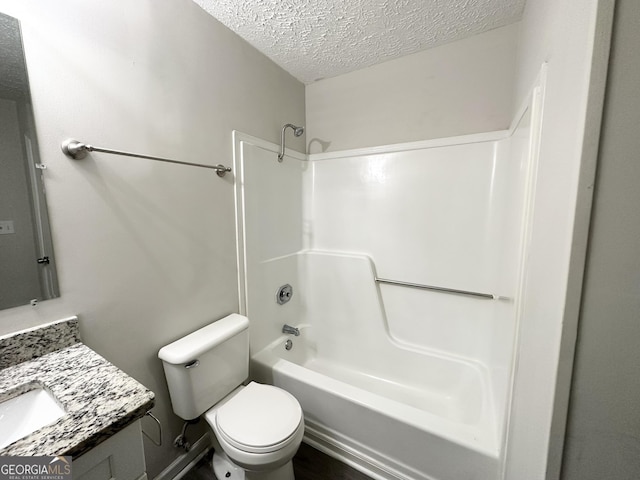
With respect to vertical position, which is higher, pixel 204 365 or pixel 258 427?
pixel 204 365

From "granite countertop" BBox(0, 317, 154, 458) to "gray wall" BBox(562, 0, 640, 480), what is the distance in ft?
3.24

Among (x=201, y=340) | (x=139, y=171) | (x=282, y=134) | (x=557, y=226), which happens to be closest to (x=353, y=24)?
(x=282, y=134)

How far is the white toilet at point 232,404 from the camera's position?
1024 mm

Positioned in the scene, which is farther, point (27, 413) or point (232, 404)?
point (232, 404)

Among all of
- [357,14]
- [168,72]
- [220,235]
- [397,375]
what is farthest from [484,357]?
[168,72]

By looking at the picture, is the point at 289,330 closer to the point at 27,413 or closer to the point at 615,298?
the point at 27,413

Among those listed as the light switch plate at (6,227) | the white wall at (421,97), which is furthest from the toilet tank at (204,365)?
the white wall at (421,97)

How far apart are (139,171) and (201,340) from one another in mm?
832

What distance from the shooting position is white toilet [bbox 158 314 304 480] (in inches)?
40.3

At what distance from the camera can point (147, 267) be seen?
114 cm

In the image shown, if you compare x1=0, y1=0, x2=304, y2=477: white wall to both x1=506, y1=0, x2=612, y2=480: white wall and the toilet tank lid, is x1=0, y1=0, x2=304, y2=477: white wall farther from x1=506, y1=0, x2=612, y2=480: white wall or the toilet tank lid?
x1=506, y1=0, x2=612, y2=480: white wall

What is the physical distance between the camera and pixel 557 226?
58 cm

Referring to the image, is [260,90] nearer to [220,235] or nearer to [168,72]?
[168,72]

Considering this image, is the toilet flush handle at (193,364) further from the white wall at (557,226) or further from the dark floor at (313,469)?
the white wall at (557,226)
